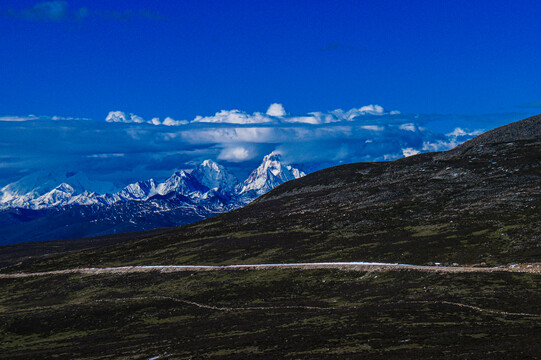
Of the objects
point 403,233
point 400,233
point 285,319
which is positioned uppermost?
point 400,233

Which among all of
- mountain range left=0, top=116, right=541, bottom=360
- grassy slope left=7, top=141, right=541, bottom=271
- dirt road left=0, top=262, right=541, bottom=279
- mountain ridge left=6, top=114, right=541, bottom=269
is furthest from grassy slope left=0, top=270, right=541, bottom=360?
mountain ridge left=6, top=114, right=541, bottom=269

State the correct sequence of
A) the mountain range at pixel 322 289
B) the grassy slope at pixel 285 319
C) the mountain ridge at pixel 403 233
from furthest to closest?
the mountain ridge at pixel 403 233
the mountain range at pixel 322 289
the grassy slope at pixel 285 319

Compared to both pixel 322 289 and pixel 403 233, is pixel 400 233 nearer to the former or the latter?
pixel 403 233

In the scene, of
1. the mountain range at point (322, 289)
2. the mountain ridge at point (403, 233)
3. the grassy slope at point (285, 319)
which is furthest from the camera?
the mountain ridge at point (403, 233)

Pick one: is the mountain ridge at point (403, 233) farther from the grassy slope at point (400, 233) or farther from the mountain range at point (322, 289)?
the mountain range at point (322, 289)

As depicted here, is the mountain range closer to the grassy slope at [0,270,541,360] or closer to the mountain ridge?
the grassy slope at [0,270,541,360]

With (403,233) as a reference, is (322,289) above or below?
below

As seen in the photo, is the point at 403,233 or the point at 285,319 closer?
the point at 285,319

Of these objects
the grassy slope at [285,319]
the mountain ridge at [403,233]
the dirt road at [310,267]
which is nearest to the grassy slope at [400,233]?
the mountain ridge at [403,233]

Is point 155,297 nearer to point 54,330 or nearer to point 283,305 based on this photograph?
point 54,330

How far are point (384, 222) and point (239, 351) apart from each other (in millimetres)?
104542

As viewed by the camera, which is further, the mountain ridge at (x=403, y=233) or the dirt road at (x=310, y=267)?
the mountain ridge at (x=403, y=233)

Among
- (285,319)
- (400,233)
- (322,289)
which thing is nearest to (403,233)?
(400,233)

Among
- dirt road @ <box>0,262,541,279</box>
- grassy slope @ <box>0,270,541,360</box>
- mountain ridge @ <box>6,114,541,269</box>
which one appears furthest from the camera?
mountain ridge @ <box>6,114,541,269</box>
